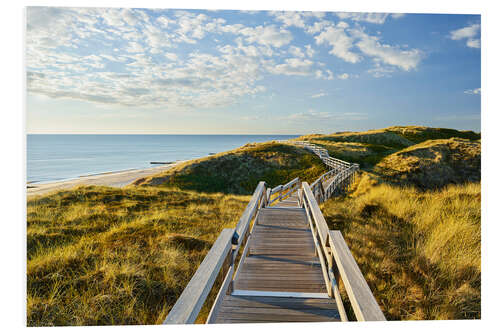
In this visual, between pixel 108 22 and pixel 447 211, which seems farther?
pixel 447 211

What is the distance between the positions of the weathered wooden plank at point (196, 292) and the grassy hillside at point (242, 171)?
57.8 feet

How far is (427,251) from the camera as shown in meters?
3.93

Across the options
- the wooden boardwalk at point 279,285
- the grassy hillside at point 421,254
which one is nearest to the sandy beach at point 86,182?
the wooden boardwalk at point 279,285

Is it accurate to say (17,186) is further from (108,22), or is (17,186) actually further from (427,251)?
(427,251)

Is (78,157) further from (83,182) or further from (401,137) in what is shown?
(401,137)

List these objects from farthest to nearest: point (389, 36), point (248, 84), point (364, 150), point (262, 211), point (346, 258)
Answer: point (364, 150)
point (248, 84)
point (262, 211)
point (389, 36)
point (346, 258)

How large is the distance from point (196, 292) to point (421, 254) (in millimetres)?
3755

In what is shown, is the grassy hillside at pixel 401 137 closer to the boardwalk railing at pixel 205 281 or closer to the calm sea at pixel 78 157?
the calm sea at pixel 78 157

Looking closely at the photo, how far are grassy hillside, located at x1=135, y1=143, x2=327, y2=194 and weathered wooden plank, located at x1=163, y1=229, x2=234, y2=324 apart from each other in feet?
57.8

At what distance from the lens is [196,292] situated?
1.78 m

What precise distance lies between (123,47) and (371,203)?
712 cm

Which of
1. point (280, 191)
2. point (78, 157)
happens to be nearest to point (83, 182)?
point (280, 191)

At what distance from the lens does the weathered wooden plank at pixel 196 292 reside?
162 cm

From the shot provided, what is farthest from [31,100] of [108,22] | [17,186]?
[108,22]
